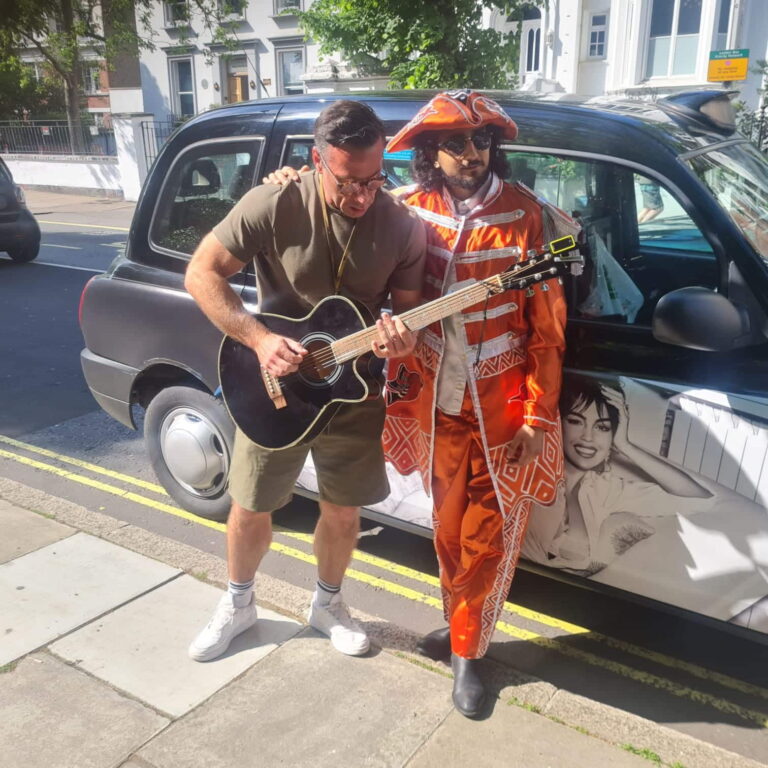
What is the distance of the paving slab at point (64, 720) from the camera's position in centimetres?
243

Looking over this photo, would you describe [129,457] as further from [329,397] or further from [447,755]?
[447,755]

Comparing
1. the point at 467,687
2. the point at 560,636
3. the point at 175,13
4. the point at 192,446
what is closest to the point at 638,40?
the point at 175,13

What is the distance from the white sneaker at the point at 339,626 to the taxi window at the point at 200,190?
5.56 feet

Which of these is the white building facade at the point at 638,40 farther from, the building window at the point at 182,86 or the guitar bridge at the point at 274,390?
the guitar bridge at the point at 274,390

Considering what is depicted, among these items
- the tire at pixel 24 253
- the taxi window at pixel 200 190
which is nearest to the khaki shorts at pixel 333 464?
the taxi window at pixel 200 190

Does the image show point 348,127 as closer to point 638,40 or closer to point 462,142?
point 462,142

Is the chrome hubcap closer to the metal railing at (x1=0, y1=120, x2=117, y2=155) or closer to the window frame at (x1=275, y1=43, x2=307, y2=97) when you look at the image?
the metal railing at (x1=0, y1=120, x2=117, y2=155)

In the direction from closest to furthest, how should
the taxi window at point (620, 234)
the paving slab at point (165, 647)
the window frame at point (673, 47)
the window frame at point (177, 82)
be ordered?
the taxi window at point (620, 234)
the paving slab at point (165, 647)
the window frame at point (673, 47)
the window frame at point (177, 82)

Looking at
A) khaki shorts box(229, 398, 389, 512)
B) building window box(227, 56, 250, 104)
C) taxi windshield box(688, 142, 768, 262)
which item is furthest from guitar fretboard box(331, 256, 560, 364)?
building window box(227, 56, 250, 104)

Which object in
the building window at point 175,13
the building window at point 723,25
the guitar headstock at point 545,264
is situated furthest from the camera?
the building window at point 175,13

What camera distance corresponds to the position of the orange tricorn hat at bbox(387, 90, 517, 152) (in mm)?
2303

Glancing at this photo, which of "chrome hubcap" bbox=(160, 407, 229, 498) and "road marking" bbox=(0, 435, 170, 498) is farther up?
"chrome hubcap" bbox=(160, 407, 229, 498)

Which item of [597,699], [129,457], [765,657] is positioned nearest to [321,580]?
[597,699]

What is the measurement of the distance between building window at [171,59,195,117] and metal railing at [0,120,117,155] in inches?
187
